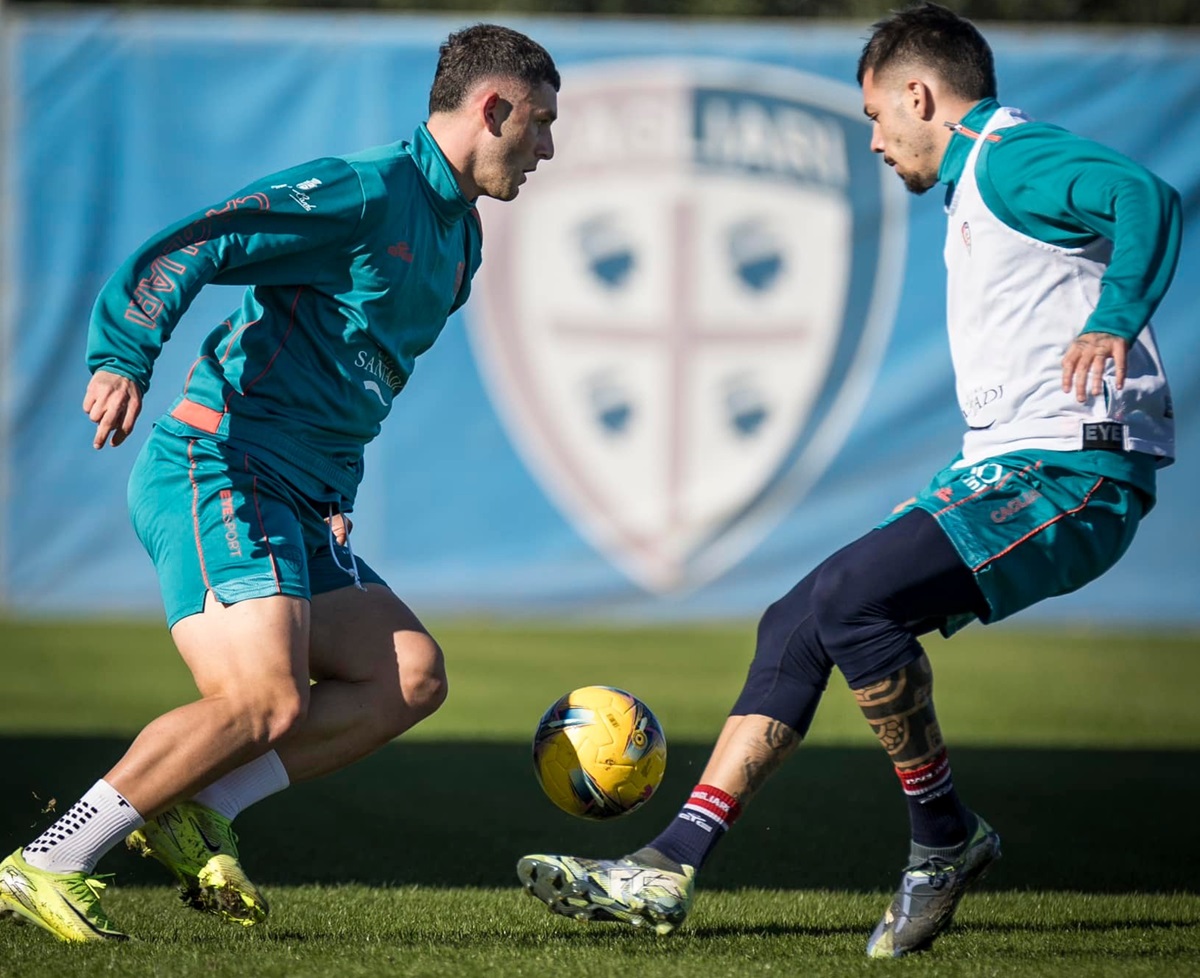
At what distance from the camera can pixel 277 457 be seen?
13.7 ft

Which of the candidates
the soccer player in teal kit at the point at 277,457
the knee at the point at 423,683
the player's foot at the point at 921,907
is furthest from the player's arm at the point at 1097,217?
the knee at the point at 423,683

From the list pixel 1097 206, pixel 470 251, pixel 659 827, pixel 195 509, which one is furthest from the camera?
pixel 659 827

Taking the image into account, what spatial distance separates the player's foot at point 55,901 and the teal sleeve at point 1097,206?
105 inches

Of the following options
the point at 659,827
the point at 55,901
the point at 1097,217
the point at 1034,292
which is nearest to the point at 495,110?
the point at 1034,292

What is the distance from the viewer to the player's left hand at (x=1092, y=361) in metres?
3.52

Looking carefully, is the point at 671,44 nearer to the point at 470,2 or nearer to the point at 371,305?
the point at 371,305

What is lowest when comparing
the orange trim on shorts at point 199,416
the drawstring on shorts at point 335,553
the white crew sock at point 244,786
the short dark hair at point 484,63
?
the white crew sock at point 244,786

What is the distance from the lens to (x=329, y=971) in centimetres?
351

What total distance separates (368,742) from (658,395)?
861 centimetres

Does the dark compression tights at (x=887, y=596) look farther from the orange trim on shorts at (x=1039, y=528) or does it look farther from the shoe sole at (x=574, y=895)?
the shoe sole at (x=574, y=895)

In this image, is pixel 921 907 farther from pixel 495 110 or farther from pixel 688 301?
pixel 688 301

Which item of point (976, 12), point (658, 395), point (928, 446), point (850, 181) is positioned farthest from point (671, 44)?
point (976, 12)

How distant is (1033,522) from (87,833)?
2.38 meters

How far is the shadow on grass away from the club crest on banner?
5.46 meters
